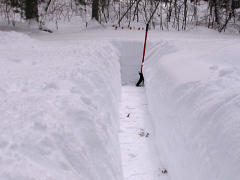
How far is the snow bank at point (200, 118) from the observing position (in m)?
2.37

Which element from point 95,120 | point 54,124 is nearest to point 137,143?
point 95,120

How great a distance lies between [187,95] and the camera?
3.66m

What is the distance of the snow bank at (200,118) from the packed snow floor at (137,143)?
0.17 meters

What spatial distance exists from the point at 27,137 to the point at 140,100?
449cm

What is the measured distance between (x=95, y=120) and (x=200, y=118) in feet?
4.00

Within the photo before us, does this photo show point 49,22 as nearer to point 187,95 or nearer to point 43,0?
point 43,0

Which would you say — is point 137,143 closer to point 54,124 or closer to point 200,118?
point 200,118

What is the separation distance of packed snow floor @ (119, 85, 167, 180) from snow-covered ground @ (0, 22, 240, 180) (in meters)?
0.09

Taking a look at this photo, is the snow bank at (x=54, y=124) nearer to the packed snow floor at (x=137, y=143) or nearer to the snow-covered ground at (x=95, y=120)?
the snow-covered ground at (x=95, y=120)

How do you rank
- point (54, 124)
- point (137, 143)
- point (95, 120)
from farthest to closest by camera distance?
point (137, 143) < point (95, 120) < point (54, 124)

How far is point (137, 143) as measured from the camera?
14.0ft

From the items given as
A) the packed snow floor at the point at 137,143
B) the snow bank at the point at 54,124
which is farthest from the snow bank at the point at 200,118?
the snow bank at the point at 54,124

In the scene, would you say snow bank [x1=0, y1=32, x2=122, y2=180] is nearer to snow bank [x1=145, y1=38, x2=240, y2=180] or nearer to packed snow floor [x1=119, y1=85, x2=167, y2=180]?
packed snow floor [x1=119, y1=85, x2=167, y2=180]

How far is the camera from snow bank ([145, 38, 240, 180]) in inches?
93.4
